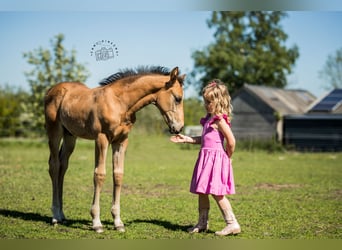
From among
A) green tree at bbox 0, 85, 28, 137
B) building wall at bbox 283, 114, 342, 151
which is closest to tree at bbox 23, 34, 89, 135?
green tree at bbox 0, 85, 28, 137

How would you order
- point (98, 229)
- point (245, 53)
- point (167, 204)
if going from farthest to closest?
1. point (245, 53)
2. point (167, 204)
3. point (98, 229)

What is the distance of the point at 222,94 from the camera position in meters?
5.93

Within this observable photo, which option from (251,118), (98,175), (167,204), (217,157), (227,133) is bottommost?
(251,118)

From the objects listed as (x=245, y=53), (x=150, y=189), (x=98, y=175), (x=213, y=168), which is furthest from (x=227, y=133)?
(x=245, y=53)

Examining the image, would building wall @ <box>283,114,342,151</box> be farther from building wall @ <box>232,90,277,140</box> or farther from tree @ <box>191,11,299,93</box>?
tree @ <box>191,11,299,93</box>

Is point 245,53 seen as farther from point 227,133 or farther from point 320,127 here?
point 227,133

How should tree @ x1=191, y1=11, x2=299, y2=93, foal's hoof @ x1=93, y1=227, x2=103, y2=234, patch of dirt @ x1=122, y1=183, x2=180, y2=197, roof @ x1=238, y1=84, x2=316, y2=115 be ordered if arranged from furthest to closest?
tree @ x1=191, y1=11, x2=299, y2=93, roof @ x1=238, y1=84, x2=316, y2=115, patch of dirt @ x1=122, y1=183, x2=180, y2=197, foal's hoof @ x1=93, y1=227, x2=103, y2=234

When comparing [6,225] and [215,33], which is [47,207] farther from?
[215,33]

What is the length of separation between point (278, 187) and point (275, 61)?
33259 millimetres

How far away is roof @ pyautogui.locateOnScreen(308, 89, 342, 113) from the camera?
28663 millimetres

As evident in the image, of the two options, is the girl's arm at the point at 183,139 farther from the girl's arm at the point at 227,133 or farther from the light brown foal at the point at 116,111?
the girl's arm at the point at 227,133

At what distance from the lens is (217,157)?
5.85 metres

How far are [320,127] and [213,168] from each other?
2542 cm

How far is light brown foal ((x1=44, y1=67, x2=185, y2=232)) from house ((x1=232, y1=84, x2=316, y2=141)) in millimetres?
26018
